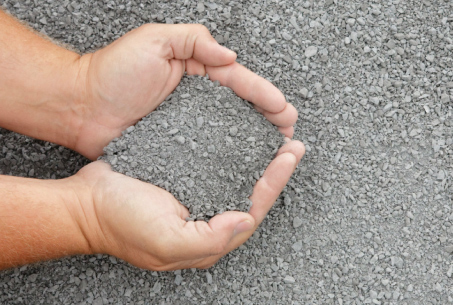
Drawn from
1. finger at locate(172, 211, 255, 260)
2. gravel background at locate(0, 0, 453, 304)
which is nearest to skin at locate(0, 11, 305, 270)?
Result: finger at locate(172, 211, 255, 260)

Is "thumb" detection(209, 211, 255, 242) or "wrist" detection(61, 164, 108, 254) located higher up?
"thumb" detection(209, 211, 255, 242)

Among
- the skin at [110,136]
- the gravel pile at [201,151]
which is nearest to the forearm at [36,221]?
the skin at [110,136]

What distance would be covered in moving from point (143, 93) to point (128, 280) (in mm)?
719

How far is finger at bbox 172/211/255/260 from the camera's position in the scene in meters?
1.57

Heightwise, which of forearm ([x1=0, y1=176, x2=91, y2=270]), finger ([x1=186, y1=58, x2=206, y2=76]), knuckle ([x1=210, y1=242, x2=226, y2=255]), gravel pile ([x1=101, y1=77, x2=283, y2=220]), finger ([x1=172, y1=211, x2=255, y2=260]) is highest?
finger ([x1=186, y1=58, x2=206, y2=76])

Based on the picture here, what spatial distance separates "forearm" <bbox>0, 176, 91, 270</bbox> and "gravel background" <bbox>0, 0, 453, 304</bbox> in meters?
0.27

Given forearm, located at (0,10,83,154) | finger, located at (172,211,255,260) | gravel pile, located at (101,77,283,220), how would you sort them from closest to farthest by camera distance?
finger, located at (172,211,255,260), gravel pile, located at (101,77,283,220), forearm, located at (0,10,83,154)

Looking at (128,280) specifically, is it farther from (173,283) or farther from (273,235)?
(273,235)

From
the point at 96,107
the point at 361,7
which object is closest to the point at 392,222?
the point at 361,7

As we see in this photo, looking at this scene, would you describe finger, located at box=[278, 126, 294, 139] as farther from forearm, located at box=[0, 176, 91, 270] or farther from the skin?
forearm, located at box=[0, 176, 91, 270]

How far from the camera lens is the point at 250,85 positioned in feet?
5.87

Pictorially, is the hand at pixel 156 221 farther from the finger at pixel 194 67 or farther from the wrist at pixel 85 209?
the finger at pixel 194 67

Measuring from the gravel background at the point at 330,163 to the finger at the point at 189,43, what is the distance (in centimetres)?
22

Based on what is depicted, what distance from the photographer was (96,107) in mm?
1810
